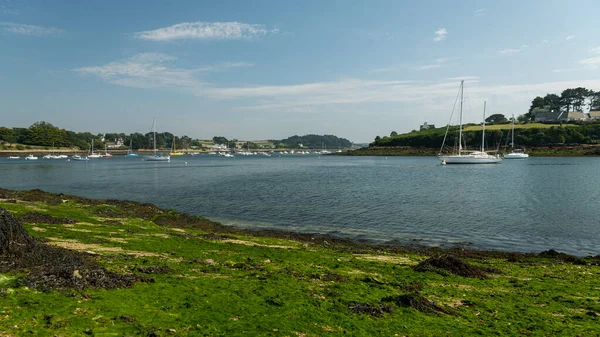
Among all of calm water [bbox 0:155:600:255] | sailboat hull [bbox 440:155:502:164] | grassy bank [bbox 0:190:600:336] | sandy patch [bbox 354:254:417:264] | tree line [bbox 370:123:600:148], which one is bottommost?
calm water [bbox 0:155:600:255]

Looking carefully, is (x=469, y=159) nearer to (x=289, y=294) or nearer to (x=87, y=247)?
(x=87, y=247)

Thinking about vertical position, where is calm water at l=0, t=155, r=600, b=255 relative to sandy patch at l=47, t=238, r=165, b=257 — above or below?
below

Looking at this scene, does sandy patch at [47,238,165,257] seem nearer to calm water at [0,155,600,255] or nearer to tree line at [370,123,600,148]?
calm water at [0,155,600,255]

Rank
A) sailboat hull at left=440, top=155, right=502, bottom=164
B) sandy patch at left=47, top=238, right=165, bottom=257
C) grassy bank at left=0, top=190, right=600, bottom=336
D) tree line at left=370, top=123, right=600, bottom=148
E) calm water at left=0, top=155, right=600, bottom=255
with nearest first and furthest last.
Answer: grassy bank at left=0, top=190, right=600, bottom=336 → sandy patch at left=47, top=238, right=165, bottom=257 → calm water at left=0, top=155, right=600, bottom=255 → sailboat hull at left=440, top=155, right=502, bottom=164 → tree line at left=370, top=123, right=600, bottom=148

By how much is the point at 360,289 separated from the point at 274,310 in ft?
10.9

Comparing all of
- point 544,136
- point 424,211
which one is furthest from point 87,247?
point 544,136

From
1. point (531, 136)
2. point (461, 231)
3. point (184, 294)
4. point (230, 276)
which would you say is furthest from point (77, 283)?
point (531, 136)

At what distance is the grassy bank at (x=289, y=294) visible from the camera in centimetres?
800

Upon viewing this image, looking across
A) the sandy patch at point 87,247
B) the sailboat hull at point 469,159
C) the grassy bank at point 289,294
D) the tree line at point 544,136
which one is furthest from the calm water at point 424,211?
the tree line at point 544,136

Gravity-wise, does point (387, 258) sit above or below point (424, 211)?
above

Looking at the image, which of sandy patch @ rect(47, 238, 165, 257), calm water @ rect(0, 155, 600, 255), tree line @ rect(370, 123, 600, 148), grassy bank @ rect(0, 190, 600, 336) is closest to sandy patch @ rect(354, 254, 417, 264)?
grassy bank @ rect(0, 190, 600, 336)

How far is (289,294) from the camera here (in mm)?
10531

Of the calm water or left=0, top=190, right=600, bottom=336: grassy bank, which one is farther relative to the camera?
the calm water

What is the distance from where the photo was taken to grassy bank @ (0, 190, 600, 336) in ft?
26.2
